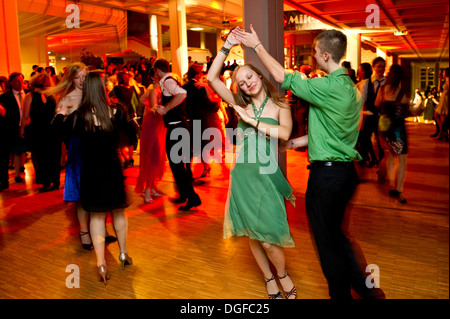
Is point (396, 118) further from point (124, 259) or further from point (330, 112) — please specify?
point (124, 259)

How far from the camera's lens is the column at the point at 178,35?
456 inches

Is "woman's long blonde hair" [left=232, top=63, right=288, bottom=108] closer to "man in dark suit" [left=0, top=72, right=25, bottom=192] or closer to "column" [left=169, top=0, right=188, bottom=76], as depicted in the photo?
"man in dark suit" [left=0, top=72, right=25, bottom=192]

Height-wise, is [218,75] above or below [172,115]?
above

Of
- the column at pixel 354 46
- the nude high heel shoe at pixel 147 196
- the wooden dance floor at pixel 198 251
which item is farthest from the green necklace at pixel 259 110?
the column at pixel 354 46

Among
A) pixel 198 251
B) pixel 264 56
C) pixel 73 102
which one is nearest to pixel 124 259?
pixel 198 251

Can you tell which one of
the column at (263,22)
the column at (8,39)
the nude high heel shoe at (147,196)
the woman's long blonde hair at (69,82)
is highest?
the column at (8,39)

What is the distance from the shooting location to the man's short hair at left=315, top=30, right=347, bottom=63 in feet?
6.52

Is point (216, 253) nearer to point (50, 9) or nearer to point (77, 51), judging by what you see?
Result: point (50, 9)

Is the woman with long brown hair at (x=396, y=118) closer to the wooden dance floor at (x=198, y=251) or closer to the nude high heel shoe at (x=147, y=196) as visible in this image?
the wooden dance floor at (x=198, y=251)

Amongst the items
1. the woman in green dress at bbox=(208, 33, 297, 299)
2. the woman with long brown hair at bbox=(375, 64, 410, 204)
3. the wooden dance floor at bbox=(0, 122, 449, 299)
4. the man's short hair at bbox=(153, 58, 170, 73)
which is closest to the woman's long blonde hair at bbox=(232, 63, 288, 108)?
the woman in green dress at bbox=(208, 33, 297, 299)

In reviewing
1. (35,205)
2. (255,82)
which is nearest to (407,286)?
(255,82)

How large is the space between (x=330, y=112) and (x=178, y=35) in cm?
1041

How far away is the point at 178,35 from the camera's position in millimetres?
11656

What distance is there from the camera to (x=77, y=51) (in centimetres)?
1542
